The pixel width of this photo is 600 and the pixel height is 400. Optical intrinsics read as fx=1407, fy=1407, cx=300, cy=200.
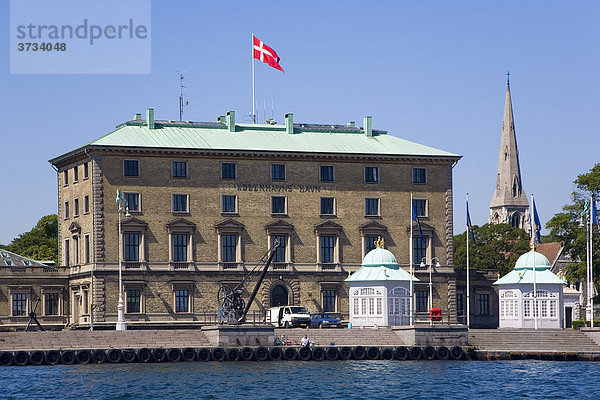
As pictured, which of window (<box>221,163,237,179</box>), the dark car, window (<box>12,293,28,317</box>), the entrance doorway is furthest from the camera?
the entrance doorway

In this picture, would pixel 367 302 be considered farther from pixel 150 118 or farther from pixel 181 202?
pixel 150 118

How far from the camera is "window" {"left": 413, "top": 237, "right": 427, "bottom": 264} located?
372 ft

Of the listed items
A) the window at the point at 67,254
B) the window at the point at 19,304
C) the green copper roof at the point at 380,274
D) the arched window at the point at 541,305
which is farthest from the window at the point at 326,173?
the window at the point at 19,304

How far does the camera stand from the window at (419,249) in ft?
372

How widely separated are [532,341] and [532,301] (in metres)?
8.22

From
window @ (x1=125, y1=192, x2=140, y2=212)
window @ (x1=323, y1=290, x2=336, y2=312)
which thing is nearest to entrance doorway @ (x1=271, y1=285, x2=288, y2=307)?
window @ (x1=323, y1=290, x2=336, y2=312)

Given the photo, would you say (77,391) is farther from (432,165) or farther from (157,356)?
(432,165)

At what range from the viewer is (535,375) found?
266 feet

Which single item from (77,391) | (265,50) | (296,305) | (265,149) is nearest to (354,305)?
(296,305)

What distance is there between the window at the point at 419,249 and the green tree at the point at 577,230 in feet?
43.6

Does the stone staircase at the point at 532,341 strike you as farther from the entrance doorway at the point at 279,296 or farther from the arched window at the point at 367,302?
the entrance doorway at the point at 279,296

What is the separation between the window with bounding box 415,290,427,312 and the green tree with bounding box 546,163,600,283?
45.7 feet

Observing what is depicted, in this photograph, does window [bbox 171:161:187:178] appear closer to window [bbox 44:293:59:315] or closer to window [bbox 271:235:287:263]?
window [bbox 271:235:287:263]

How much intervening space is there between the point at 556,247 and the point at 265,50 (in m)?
68.4
